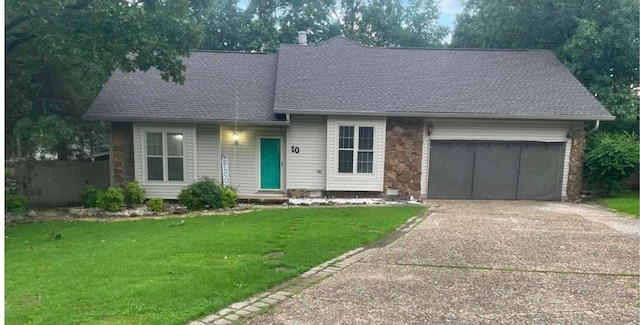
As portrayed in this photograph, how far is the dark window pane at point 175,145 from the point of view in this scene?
12086 mm

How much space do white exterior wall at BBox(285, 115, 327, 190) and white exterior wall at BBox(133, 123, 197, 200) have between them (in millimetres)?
2854

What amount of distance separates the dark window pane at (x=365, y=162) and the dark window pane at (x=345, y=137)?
0.45 meters

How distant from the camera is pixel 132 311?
11.7 ft

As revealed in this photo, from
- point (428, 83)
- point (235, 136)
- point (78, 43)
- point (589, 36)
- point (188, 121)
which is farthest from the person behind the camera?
point (589, 36)

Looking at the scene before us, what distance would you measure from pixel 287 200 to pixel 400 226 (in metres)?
4.53

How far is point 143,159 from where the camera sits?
39.1 feet

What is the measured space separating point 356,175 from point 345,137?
117 cm

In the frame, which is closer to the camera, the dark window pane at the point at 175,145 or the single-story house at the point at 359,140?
the single-story house at the point at 359,140

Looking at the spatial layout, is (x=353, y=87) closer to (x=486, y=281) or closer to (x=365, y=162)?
(x=365, y=162)

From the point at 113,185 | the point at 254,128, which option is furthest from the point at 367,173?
the point at 113,185

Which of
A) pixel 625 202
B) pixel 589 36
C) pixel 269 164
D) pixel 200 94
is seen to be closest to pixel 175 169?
pixel 200 94

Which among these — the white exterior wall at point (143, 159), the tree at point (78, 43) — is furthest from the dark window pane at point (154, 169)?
the tree at point (78, 43)

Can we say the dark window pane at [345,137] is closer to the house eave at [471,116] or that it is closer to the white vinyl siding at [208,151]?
the house eave at [471,116]

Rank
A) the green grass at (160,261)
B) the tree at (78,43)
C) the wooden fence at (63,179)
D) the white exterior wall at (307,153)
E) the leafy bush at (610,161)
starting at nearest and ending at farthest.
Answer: the green grass at (160,261) < the tree at (78,43) < the leafy bush at (610,161) < the white exterior wall at (307,153) < the wooden fence at (63,179)
